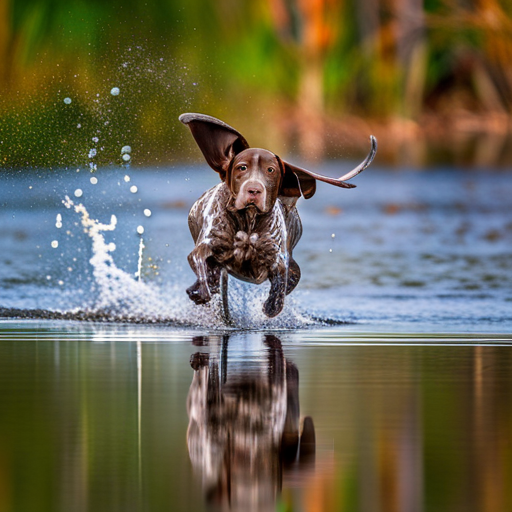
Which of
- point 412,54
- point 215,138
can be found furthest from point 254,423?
point 412,54

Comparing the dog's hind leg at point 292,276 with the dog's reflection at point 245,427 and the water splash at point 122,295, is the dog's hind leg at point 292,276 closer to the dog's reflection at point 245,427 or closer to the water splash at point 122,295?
the water splash at point 122,295

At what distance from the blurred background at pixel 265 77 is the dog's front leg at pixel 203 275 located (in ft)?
28.4

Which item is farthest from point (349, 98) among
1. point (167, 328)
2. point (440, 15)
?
point (167, 328)

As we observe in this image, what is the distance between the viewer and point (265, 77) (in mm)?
29031

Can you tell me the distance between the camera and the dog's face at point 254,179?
8.96 metres

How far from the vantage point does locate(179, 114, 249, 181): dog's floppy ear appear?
9.16 m

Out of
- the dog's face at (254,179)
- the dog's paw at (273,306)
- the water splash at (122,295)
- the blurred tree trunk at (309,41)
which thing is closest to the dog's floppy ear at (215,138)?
the dog's face at (254,179)

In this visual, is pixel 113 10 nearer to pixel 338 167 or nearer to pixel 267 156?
pixel 338 167

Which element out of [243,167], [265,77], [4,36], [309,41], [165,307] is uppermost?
[309,41]

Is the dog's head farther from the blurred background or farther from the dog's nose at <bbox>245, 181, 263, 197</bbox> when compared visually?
the blurred background

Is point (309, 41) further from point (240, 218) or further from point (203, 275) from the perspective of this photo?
point (203, 275)

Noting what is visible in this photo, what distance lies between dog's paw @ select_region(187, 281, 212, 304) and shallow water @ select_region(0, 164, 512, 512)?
19cm

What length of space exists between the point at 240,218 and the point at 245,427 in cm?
350

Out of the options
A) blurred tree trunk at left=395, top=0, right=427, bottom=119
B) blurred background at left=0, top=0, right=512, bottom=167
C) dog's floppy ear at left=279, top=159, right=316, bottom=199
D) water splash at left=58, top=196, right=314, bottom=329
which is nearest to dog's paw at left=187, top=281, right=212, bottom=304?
water splash at left=58, top=196, right=314, bottom=329
